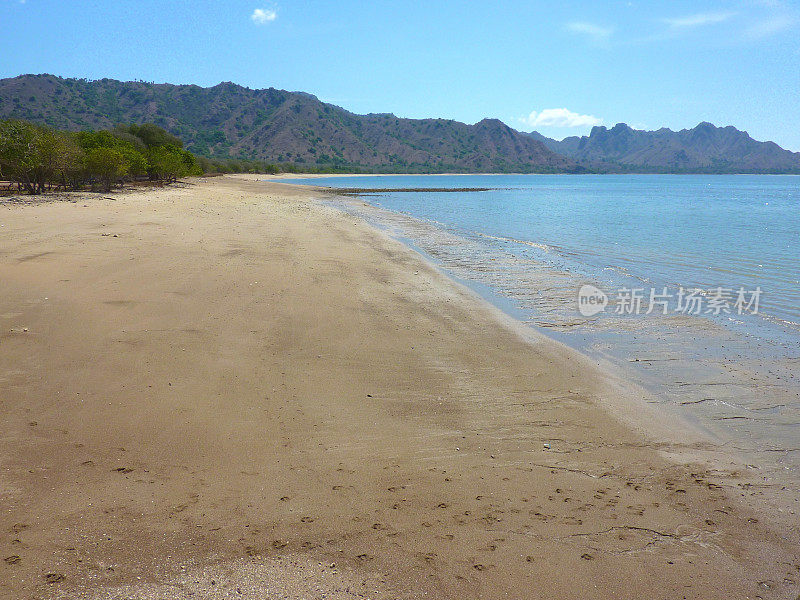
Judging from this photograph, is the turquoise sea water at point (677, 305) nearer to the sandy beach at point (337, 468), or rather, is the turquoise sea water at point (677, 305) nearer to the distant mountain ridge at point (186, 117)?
the sandy beach at point (337, 468)

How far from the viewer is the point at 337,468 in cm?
432

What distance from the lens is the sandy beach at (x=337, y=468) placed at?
3.19 meters

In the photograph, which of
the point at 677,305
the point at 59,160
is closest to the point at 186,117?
the point at 59,160

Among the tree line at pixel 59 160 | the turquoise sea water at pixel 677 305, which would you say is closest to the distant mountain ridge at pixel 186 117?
the tree line at pixel 59 160

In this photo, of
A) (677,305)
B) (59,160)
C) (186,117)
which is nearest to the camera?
(677,305)

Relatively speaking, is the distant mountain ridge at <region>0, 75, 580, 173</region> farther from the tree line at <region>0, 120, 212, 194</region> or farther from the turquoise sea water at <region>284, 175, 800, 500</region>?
the turquoise sea water at <region>284, 175, 800, 500</region>

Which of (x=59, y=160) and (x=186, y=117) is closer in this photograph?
(x=59, y=160)

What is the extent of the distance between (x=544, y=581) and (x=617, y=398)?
145 inches

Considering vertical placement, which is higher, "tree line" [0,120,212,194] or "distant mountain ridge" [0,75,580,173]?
"distant mountain ridge" [0,75,580,173]

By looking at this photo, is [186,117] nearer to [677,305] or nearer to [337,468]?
[677,305]

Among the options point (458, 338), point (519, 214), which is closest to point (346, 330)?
point (458, 338)

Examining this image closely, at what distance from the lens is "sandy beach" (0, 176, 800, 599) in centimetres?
319

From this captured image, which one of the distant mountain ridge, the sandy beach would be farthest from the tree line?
the distant mountain ridge

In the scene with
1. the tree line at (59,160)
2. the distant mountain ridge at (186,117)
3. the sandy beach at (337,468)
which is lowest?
the sandy beach at (337,468)
